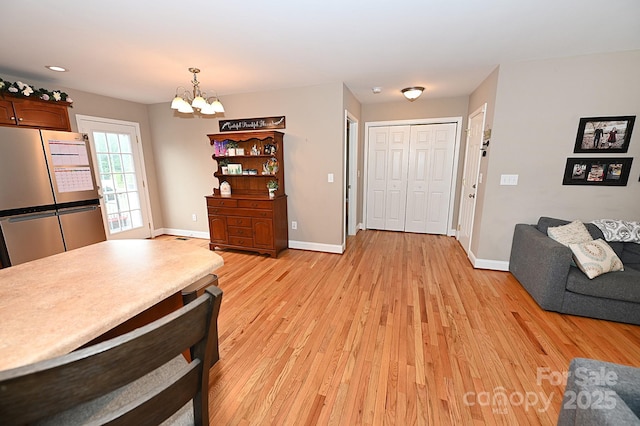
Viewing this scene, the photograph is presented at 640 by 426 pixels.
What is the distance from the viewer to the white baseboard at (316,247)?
396 centimetres

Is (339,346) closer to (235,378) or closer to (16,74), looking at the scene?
(235,378)

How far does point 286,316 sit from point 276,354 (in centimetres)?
47

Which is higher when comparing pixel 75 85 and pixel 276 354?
pixel 75 85

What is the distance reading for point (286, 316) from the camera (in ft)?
7.82

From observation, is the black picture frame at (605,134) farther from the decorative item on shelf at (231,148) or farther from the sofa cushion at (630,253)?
the decorative item on shelf at (231,148)

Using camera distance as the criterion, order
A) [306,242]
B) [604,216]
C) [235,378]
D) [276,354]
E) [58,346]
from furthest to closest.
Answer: [306,242]
[604,216]
[276,354]
[235,378]
[58,346]

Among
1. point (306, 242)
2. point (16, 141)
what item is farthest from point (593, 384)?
point (16, 141)

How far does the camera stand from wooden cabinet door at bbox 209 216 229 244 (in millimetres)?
3975

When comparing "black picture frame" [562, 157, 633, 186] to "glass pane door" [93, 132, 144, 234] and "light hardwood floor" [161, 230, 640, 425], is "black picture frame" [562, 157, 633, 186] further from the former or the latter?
"glass pane door" [93, 132, 144, 234]

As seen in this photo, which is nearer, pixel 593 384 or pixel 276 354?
pixel 593 384

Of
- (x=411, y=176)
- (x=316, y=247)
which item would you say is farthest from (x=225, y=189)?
(x=411, y=176)

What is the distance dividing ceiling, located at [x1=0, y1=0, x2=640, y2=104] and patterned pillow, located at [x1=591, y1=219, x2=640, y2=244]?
5.60 ft

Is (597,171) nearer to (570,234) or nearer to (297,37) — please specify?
(570,234)

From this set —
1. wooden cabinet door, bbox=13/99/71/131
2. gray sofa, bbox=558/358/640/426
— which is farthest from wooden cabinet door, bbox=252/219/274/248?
gray sofa, bbox=558/358/640/426
